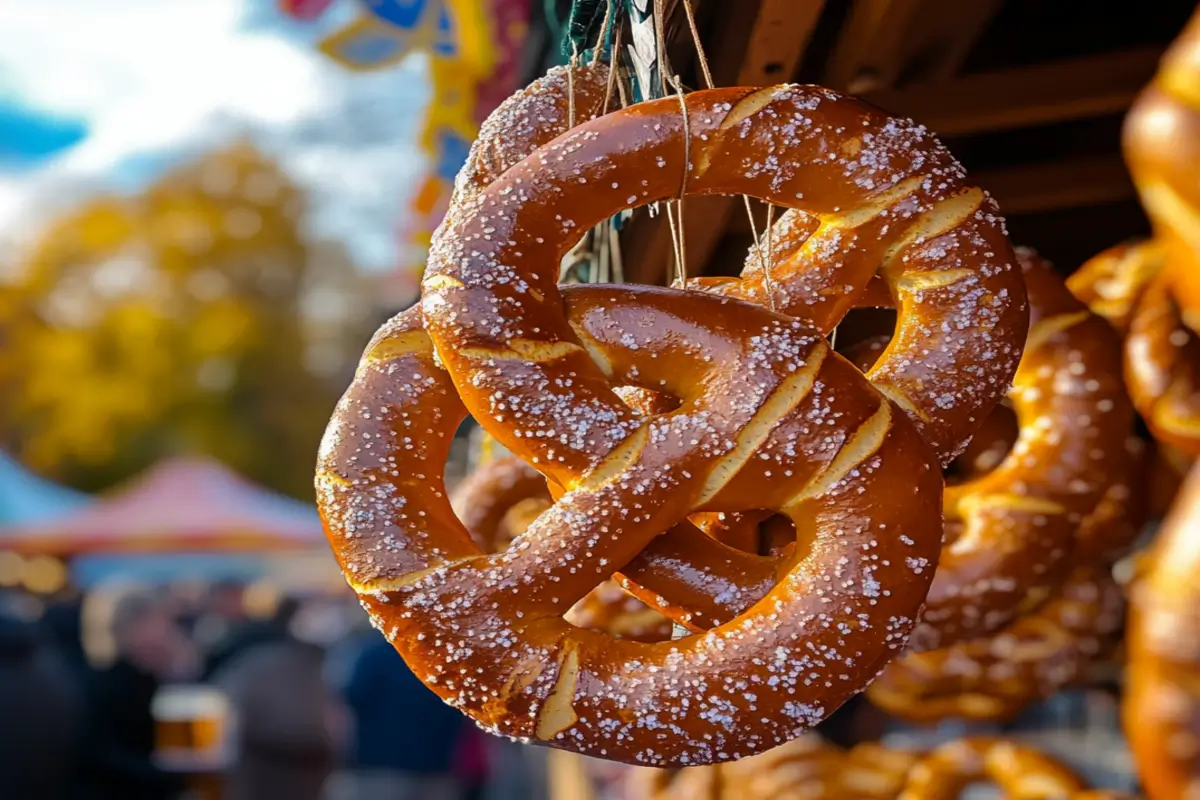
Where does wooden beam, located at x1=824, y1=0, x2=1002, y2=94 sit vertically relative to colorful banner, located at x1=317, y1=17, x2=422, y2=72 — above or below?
above

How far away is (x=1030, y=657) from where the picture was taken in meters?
2.38

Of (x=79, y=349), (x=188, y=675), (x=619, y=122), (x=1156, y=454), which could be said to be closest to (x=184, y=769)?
(x=188, y=675)

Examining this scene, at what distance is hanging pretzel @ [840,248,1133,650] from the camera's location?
1879 millimetres

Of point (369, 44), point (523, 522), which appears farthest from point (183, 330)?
point (523, 522)

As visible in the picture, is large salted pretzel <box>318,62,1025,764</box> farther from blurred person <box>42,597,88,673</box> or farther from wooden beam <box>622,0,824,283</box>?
blurred person <box>42,597,88,673</box>

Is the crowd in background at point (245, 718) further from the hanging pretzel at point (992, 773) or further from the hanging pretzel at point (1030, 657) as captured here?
the hanging pretzel at point (1030, 657)

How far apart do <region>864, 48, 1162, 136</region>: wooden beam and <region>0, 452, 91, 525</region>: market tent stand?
10.9m

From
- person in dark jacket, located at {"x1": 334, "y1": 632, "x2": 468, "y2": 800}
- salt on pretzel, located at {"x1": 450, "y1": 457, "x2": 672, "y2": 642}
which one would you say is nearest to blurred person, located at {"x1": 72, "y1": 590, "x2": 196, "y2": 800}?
person in dark jacket, located at {"x1": 334, "y1": 632, "x2": 468, "y2": 800}

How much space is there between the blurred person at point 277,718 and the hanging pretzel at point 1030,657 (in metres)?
4.24

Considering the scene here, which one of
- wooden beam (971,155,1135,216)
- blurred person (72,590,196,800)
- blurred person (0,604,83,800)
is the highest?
wooden beam (971,155,1135,216)

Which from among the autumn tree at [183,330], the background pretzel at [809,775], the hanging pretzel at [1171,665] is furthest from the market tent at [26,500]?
the hanging pretzel at [1171,665]

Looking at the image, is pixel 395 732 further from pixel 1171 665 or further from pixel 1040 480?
pixel 1171 665

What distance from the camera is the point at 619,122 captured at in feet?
3.93

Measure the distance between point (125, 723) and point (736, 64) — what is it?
213 inches
